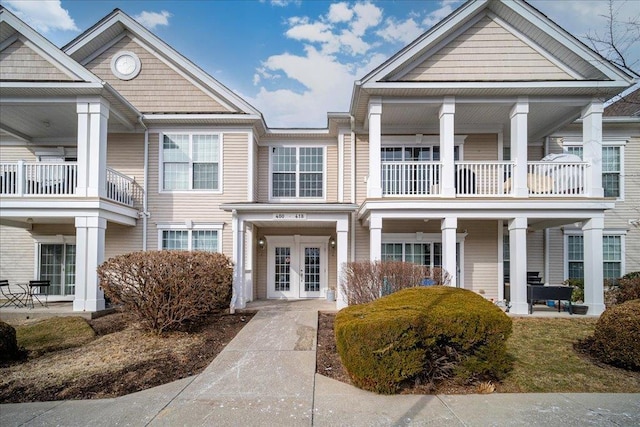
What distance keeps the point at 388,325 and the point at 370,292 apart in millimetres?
3987

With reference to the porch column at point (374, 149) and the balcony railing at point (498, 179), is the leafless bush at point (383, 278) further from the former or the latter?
the balcony railing at point (498, 179)

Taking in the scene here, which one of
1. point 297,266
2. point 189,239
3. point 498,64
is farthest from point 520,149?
point 189,239

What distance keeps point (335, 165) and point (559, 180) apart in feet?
23.6

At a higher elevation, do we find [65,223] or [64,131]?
[64,131]

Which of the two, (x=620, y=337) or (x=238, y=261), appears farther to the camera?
(x=238, y=261)

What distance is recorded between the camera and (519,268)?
34.7ft

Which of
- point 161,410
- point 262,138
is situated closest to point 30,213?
point 262,138

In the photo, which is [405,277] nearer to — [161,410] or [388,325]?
[388,325]

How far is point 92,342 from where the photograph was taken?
798 cm

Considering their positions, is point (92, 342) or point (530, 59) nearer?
point (92, 342)

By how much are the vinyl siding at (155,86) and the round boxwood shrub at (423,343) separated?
10.3m

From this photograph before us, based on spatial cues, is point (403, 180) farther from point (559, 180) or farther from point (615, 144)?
point (615, 144)

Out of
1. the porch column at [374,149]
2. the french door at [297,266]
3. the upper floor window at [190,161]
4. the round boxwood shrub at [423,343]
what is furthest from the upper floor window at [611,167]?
the upper floor window at [190,161]

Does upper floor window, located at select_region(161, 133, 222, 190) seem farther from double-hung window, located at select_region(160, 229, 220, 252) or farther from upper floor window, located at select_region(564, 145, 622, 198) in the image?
upper floor window, located at select_region(564, 145, 622, 198)
